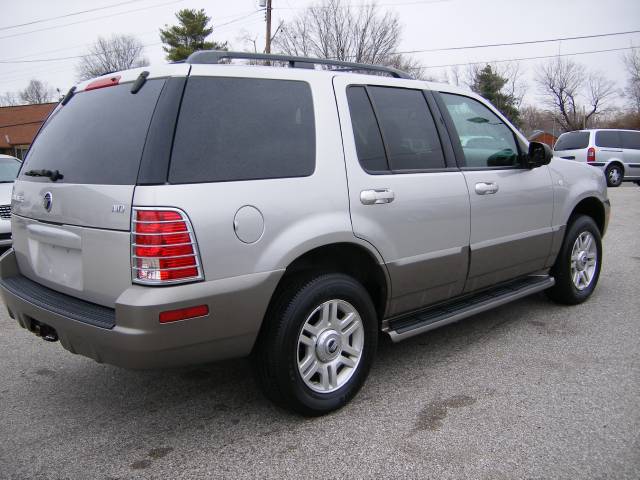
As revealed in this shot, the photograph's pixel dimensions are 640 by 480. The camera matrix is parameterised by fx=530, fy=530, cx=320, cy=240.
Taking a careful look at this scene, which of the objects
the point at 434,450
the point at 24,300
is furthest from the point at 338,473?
the point at 24,300

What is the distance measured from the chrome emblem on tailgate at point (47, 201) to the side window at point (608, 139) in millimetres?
17468

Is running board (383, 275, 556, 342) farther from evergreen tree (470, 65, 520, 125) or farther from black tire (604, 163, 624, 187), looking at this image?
evergreen tree (470, 65, 520, 125)

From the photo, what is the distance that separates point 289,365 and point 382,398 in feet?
2.49

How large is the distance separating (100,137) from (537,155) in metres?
3.17

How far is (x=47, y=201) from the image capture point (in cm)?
280

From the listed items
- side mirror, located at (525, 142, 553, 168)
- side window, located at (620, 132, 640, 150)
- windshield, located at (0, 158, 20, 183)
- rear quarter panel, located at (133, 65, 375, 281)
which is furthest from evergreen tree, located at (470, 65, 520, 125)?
rear quarter panel, located at (133, 65, 375, 281)

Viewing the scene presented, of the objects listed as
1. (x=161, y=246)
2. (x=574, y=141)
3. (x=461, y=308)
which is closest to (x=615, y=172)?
(x=574, y=141)

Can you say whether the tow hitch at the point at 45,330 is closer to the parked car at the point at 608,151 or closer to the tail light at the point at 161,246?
the tail light at the point at 161,246

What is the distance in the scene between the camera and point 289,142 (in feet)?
9.21

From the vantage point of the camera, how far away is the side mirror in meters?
4.12

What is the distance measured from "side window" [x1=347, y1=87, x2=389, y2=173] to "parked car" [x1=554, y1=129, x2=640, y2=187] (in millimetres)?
15331

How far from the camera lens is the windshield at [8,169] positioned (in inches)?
314

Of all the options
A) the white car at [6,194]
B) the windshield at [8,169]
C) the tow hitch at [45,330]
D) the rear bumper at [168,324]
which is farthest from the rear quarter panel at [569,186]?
the windshield at [8,169]

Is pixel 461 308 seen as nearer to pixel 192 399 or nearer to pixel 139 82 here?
pixel 192 399
